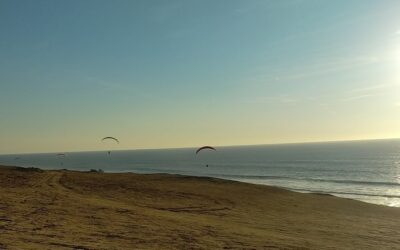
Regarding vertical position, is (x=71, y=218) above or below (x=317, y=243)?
above

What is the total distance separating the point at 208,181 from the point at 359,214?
22.1 m

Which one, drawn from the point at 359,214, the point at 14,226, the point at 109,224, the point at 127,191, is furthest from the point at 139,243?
the point at 359,214

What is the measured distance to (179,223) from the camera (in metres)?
20.6

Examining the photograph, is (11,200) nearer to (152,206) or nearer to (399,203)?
(152,206)

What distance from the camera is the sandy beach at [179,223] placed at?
15477 millimetres

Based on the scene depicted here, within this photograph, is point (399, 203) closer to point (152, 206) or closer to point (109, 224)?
point (152, 206)

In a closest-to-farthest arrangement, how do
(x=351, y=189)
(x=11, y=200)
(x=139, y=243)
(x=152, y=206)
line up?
(x=139, y=243)
(x=11, y=200)
(x=152, y=206)
(x=351, y=189)

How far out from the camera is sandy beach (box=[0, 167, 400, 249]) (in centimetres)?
1548

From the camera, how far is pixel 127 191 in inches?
1420

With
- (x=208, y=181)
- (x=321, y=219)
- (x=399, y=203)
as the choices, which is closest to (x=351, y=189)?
(x=399, y=203)

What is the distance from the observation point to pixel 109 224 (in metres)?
18.4

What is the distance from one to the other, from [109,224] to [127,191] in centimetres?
1785

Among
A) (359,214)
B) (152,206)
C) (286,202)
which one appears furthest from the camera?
(286,202)

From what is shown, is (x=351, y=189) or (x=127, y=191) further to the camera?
(x=351, y=189)
